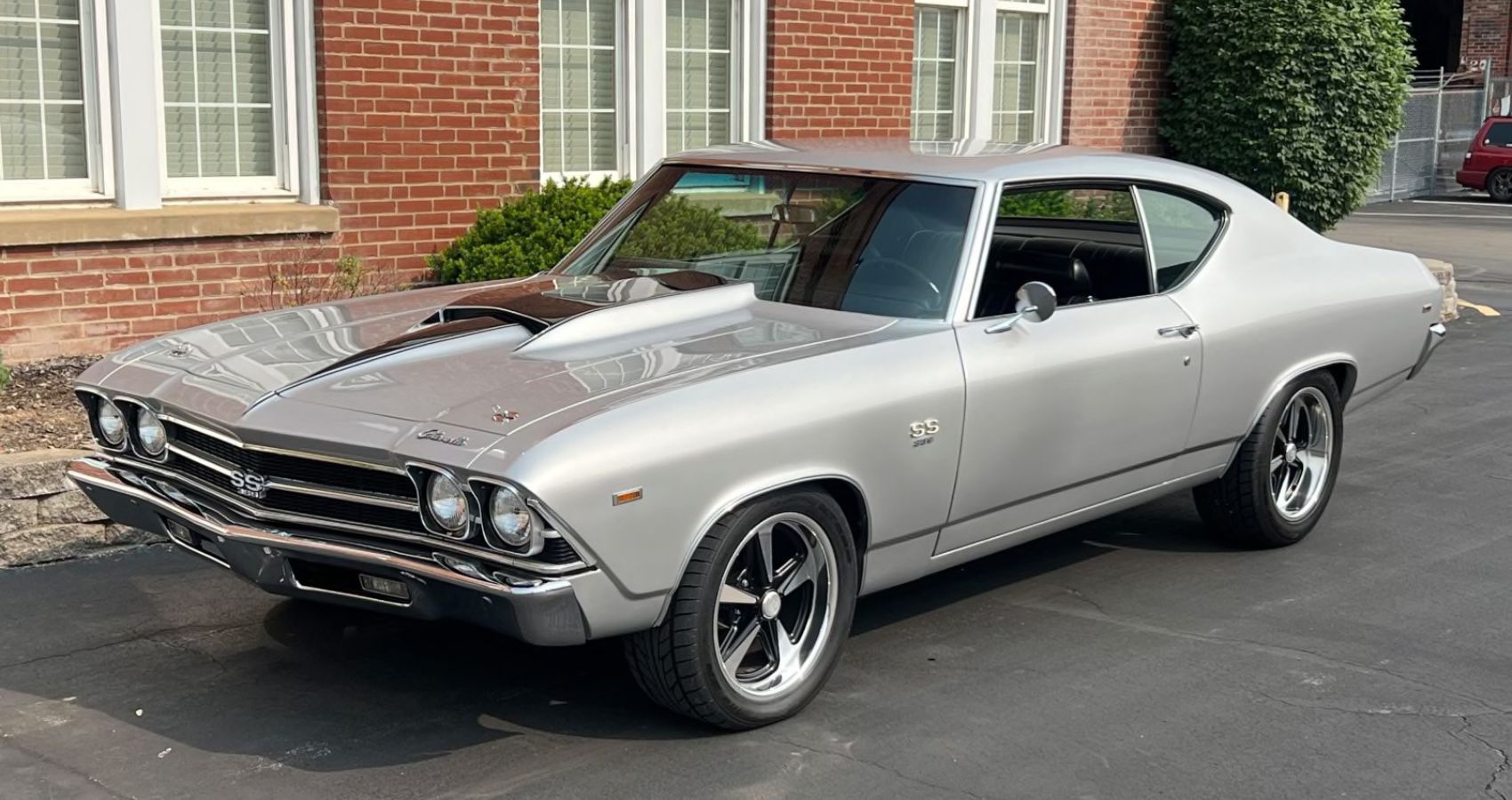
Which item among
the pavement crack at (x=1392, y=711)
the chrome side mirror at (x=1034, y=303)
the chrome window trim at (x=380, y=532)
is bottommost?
the pavement crack at (x=1392, y=711)

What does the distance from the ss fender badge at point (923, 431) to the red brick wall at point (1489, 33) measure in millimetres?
32554

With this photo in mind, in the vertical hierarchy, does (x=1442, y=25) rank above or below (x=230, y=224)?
above

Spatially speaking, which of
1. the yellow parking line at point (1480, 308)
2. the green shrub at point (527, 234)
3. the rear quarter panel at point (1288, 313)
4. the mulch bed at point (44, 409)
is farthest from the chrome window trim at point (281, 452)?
the yellow parking line at point (1480, 308)

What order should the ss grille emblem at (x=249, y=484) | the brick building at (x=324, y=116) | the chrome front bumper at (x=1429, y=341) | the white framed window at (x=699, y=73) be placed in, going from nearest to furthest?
the ss grille emblem at (x=249, y=484) < the chrome front bumper at (x=1429, y=341) < the brick building at (x=324, y=116) < the white framed window at (x=699, y=73)

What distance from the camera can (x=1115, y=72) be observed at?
51.0ft

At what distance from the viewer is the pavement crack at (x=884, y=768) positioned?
4363 millimetres

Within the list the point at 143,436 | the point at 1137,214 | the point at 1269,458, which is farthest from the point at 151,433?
the point at 1269,458

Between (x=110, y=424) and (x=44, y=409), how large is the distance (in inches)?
113

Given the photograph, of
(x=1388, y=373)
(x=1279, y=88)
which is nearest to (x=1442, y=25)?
(x=1279, y=88)

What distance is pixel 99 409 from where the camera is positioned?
5.14 m

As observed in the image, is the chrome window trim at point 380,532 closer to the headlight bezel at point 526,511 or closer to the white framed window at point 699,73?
the headlight bezel at point 526,511

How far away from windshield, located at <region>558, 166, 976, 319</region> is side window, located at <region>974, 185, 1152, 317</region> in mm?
530

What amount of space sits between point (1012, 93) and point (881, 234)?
31.8 ft

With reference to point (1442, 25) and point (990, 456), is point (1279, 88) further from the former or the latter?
point (1442, 25)
